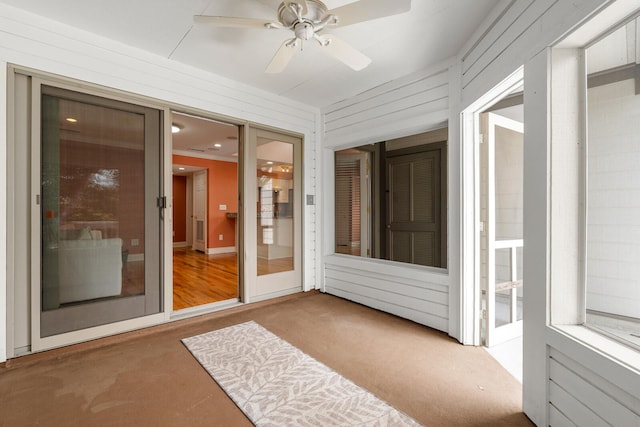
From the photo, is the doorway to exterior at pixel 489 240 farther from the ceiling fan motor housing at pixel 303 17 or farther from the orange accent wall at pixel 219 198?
the orange accent wall at pixel 219 198

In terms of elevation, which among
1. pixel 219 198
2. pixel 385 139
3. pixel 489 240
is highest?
pixel 385 139

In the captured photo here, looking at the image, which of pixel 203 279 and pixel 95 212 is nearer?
pixel 95 212


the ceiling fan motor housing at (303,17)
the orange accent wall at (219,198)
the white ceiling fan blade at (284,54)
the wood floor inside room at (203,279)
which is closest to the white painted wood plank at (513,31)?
the ceiling fan motor housing at (303,17)

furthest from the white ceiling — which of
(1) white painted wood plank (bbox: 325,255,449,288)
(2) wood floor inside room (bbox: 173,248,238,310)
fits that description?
(2) wood floor inside room (bbox: 173,248,238,310)

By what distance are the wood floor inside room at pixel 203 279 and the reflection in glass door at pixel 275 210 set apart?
609 mm

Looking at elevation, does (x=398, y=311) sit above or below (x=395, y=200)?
below

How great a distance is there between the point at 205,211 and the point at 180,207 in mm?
1798

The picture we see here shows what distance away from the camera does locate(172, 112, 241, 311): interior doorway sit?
431 cm

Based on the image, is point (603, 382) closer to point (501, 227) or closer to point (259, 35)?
point (501, 227)

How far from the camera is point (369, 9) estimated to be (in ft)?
5.38

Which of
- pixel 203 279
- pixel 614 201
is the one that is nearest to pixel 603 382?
pixel 614 201

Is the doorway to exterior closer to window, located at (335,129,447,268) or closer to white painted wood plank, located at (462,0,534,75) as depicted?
white painted wood plank, located at (462,0,534,75)

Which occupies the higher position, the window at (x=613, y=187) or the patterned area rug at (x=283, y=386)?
the window at (x=613, y=187)

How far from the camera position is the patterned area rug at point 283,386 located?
1540 millimetres
